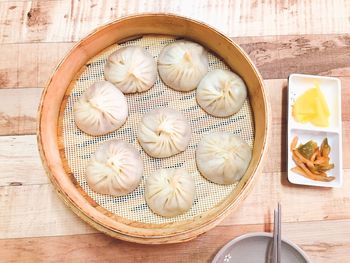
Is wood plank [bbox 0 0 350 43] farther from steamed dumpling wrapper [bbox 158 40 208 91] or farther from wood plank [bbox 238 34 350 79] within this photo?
steamed dumpling wrapper [bbox 158 40 208 91]

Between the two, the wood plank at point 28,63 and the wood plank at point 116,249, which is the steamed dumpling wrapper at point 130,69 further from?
the wood plank at point 116,249

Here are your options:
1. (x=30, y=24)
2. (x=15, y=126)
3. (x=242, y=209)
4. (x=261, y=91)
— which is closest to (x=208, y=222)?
(x=242, y=209)

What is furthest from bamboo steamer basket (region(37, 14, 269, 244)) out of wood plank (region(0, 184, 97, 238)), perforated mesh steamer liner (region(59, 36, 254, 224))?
wood plank (region(0, 184, 97, 238))

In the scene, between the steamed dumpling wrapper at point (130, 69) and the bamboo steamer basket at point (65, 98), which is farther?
the steamed dumpling wrapper at point (130, 69)

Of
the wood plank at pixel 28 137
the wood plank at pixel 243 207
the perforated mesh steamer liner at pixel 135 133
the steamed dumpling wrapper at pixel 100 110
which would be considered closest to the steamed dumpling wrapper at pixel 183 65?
the perforated mesh steamer liner at pixel 135 133

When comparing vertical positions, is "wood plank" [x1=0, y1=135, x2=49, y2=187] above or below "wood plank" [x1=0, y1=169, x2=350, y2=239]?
above

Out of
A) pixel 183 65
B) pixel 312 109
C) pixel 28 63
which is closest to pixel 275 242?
pixel 312 109

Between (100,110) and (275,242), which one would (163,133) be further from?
(275,242)
